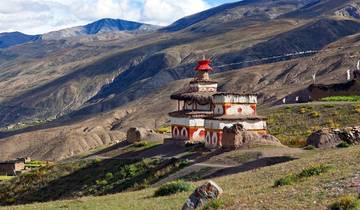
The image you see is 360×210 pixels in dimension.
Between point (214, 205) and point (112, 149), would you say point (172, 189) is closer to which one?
point (214, 205)

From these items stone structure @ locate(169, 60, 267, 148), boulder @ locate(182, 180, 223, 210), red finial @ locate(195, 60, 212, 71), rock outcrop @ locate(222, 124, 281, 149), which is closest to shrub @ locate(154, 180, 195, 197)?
boulder @ locate(182, 180, 223, 210)

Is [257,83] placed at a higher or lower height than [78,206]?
A: higher

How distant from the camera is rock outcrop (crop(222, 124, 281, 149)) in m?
38.1

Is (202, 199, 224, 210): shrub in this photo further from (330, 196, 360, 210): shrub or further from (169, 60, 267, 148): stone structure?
(169, 60, 267, 148): stone structure

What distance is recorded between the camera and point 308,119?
49625mm

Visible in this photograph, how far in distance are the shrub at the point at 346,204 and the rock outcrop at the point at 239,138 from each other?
2403 cm

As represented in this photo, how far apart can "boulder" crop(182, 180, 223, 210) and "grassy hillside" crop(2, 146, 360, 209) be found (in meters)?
0.32

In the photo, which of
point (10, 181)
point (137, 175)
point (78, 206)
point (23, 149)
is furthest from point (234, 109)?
point (23, 149)

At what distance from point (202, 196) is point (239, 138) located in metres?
22.0

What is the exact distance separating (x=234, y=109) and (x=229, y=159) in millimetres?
8934

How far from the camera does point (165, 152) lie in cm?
4475

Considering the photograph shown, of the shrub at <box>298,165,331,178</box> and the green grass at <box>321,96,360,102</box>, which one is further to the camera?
the green grass at <box>321,96,360,102</box>

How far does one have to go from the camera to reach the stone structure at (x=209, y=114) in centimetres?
4278

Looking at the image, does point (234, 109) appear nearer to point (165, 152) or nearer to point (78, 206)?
point (165, 152)
